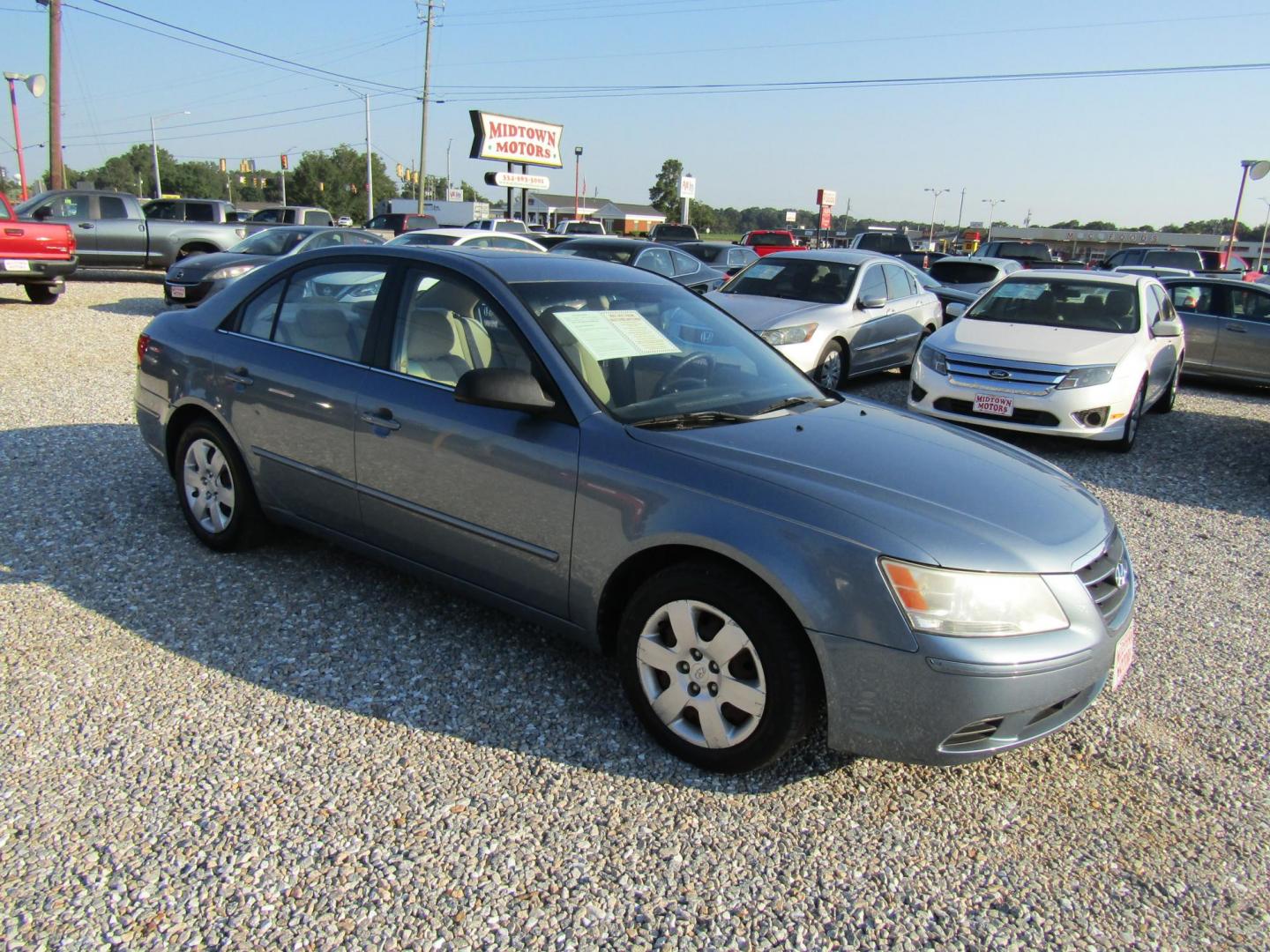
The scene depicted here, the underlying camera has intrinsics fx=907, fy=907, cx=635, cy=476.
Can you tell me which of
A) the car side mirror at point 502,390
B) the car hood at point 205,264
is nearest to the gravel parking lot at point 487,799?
the car side mirror at point 502,390

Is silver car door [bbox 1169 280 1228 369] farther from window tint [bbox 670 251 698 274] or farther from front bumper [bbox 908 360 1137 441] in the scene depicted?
window tint [bbox 670 251 698 274]

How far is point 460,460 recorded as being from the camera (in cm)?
341

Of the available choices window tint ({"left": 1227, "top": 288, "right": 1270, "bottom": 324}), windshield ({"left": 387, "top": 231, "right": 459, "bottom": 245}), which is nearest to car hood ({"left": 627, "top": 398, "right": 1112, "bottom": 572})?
window tint ({"left": 1227, "top": 288, "right": 1270, "bottom": 324})

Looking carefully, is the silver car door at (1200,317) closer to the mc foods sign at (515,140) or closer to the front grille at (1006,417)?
the front grille at (1006,417)

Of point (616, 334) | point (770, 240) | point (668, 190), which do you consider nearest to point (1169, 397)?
point (616, 334)

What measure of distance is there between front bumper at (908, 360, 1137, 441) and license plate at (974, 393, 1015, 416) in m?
0.02

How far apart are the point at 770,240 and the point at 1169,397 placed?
23151 mm

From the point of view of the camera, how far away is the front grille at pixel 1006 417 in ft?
24.5

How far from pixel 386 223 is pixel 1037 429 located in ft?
113

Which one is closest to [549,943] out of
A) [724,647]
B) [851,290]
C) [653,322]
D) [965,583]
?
[724,647]

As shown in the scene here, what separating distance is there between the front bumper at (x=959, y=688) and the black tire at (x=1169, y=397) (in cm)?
801

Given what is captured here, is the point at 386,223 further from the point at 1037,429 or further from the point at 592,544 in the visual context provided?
the point at 592,544

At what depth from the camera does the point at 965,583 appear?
8.43 ft

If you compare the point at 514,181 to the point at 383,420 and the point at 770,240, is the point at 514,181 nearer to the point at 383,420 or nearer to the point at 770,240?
the point at 770,240
